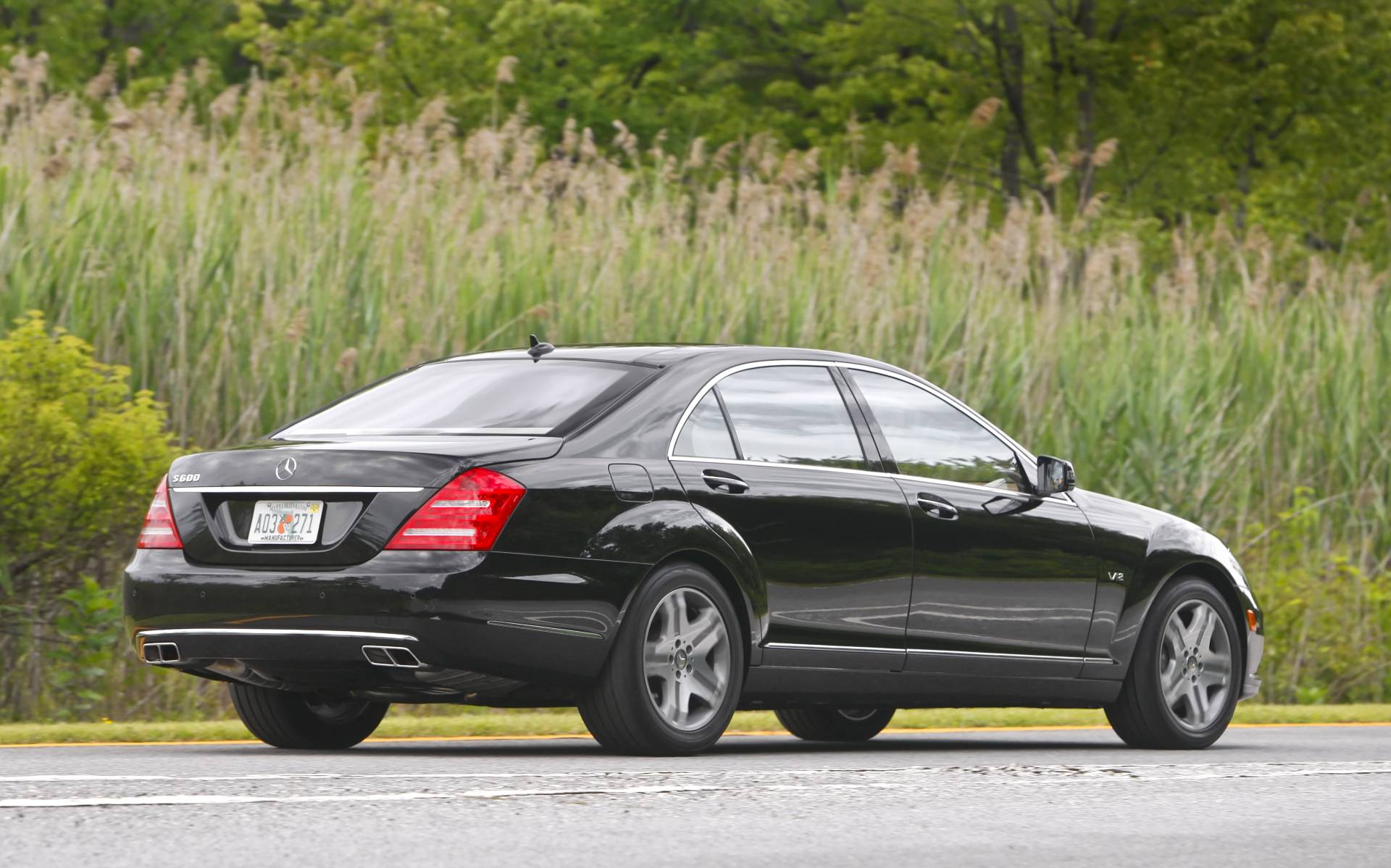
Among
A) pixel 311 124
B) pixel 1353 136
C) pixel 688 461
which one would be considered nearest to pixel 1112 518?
pixel 688 461

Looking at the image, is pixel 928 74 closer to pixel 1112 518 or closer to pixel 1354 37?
pixel 1354 37

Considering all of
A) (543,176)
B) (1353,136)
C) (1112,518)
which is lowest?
(1112,518)

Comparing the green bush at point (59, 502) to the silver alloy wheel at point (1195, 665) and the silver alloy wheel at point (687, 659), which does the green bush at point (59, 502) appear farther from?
the silver alloy wheel at point (1195, 665)

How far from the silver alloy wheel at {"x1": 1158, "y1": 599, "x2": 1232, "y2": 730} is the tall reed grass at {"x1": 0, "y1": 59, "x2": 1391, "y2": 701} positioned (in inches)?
166

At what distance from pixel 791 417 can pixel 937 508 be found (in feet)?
2.44

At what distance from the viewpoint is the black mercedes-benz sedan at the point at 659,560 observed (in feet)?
25.8

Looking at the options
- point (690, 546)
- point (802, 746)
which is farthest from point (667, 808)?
point (802, 746)

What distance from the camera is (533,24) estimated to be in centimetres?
3309

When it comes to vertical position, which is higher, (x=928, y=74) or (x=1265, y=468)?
(x=928, y=74)

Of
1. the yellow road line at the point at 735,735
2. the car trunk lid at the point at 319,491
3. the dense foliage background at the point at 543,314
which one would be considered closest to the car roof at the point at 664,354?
the car trunk lid at the point at 319,491

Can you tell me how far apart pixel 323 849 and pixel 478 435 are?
8.50ft

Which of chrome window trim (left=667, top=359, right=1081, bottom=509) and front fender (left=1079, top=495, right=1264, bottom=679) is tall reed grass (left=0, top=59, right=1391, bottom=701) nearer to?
front fender (left=1079, top=495, right=1264, bottom=679)

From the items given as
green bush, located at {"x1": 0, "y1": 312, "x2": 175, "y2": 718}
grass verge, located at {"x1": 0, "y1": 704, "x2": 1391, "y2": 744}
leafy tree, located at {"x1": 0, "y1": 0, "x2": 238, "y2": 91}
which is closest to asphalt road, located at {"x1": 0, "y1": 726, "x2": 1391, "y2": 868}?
grass verge, located at {"x1": 0, "y1": 704, "x2": 1391, "y2": 744}

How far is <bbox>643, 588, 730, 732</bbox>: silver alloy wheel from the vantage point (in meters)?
8.28
